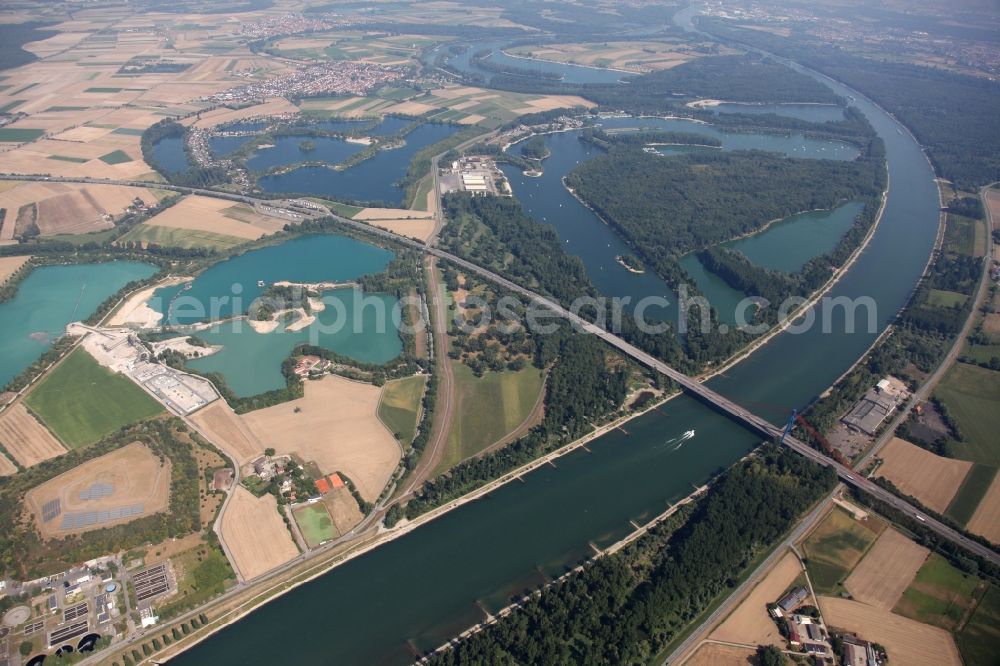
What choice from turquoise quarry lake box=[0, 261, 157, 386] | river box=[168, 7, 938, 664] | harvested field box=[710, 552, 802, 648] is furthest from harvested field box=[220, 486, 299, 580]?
turquoise quarry lake box=[0, 261, 157, 386]

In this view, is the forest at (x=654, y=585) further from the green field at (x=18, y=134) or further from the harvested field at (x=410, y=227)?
the green field at (x=18, y=134)

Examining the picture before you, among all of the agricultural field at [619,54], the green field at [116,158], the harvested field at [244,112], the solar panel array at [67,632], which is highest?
the agricultural field at [619,54]

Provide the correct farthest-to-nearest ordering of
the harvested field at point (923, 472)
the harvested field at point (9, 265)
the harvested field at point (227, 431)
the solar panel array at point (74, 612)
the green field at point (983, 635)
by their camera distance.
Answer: the harvested field at point (9, 265)
the harvested field at point (227, 431)
the harvested field at point (923, 472)
the solar panel array at point (74, 612)
the green field at point (983, 635)

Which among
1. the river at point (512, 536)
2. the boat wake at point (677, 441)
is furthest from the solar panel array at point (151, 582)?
the boat wake at point (677, 441)

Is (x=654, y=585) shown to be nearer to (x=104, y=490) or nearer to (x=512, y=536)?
(x=512, y=536)

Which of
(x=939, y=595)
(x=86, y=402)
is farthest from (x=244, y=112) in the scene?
(x=939, y=595)

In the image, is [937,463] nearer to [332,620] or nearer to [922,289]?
[922,289]
